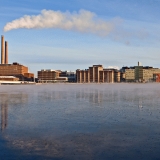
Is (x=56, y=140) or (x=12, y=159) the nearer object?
(x=12, y=159)

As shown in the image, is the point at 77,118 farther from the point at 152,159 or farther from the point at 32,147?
the point at 152,159

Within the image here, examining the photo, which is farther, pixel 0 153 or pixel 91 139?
pixel 91 139

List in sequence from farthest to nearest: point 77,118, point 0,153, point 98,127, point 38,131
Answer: point 77,118 → point 98,127 → point 38,131 → point 0,153

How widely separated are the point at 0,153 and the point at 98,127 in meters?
6.09

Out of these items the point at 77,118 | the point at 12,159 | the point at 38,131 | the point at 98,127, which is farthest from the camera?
the point at 77,118

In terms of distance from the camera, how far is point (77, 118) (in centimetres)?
1775

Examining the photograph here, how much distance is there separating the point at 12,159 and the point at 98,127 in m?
6.33

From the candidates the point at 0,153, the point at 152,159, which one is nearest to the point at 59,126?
the point at 0,153

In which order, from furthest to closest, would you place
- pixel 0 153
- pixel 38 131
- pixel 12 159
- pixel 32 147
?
pixel 38 131, pixel 32 147, pixel 0 153, pixel 12 159

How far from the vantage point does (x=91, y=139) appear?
39.5 ft

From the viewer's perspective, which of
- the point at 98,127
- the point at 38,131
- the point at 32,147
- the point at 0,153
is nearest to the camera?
the point at 0,153

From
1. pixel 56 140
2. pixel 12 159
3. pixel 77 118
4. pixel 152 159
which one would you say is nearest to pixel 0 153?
pixel 12 159

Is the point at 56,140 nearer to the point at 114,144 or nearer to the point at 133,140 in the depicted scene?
the point at 114,144

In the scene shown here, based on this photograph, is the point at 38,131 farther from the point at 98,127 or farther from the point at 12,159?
the point at 12,159
